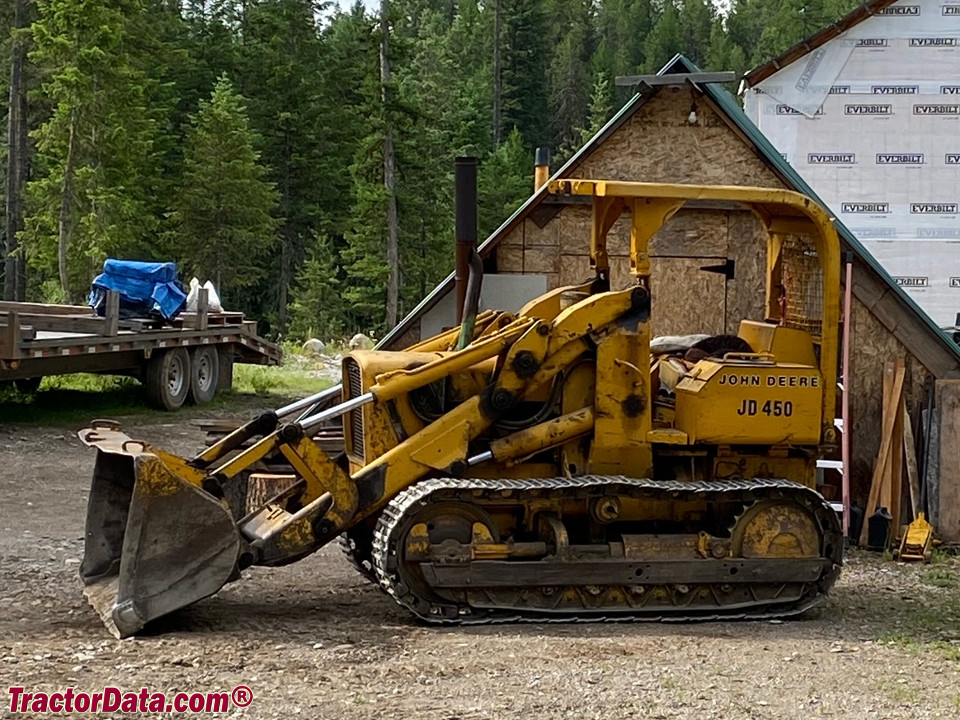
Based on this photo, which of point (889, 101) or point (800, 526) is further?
point (889, 101)

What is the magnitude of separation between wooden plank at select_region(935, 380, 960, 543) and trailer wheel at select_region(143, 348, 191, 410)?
10527mm

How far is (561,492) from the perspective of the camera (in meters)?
8.30

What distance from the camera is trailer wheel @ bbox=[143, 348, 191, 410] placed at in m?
18.5

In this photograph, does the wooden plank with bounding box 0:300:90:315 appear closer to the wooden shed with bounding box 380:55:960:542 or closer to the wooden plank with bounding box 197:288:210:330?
the wooden plank with bounding box 197:288:210:330

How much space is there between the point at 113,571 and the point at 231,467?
42.5 inches

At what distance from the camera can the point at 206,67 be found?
Result: 57.4 meters

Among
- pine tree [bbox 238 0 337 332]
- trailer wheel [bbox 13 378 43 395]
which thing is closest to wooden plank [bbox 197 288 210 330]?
trailer wheel [bbox 13 378 43 395]

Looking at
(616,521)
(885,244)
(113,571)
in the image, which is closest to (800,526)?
(616,521)

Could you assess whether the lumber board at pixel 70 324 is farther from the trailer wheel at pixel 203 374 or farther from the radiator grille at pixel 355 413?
the radiator grille at pixel 355 413

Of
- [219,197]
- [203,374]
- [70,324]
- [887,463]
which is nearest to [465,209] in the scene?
[887,463]

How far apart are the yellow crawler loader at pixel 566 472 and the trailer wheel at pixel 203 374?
1076 cm

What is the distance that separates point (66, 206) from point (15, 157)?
464cm

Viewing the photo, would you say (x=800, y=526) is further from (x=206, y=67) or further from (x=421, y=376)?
(x=206, y=67)

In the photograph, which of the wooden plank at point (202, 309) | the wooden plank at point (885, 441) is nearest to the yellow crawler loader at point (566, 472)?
the wooden plank at point (885, 441)
